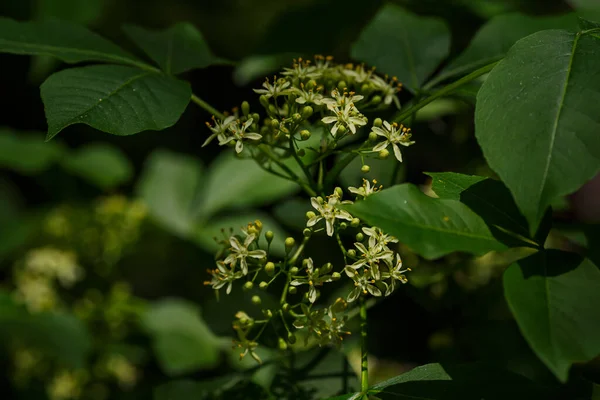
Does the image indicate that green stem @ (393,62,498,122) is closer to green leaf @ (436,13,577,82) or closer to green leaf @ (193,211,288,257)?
green leaf @ (436,13,577,82)

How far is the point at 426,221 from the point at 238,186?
5.32ft

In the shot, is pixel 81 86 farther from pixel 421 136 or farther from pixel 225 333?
pixel 421 136

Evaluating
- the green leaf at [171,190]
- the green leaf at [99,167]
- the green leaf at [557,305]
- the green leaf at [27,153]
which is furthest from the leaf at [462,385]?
the green leaf at [27,153]

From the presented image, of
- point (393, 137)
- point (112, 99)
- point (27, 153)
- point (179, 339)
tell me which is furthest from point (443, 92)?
point (27, 153)

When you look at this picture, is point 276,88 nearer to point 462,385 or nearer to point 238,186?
point 462,385

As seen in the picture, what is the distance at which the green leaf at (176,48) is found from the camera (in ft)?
3.78

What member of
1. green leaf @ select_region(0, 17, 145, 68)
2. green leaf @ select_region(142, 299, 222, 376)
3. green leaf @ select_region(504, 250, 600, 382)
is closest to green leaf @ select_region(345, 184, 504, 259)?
green leaf @ select_region(504, 250, 600, 382)

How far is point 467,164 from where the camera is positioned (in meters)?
1.86

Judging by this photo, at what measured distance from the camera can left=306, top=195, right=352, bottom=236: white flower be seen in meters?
0.94

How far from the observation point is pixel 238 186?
7.70 ft

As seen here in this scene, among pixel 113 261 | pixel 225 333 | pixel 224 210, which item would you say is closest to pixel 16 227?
pixel 113 261

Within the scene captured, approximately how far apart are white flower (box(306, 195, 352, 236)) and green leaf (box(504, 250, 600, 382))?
0.92 ft

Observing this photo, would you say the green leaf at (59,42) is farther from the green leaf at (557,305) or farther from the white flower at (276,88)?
the green leaf at (557,305)

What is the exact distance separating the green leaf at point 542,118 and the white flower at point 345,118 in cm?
24
